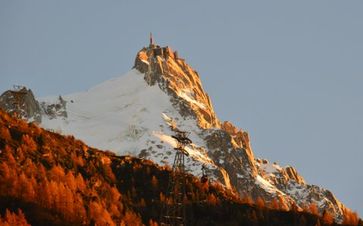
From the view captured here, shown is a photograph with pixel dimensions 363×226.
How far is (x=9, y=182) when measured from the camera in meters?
167

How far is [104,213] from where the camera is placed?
568 ft

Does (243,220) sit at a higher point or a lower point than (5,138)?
lower

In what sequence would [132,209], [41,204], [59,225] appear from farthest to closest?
[132,209] → [41,204] → [59,225]

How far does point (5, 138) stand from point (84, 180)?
20.7 meters

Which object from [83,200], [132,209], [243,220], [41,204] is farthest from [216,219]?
[41,204]

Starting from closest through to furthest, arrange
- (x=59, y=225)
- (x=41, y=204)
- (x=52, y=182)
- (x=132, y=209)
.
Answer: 1. (x=59, y=225)
2. (x=41, y=204)
3. (x=52, y=182)
4. (x=132, y=209)

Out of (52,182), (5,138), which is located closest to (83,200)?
(52,182)

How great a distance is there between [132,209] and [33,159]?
25.4 meters

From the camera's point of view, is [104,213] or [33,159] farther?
[33,159]

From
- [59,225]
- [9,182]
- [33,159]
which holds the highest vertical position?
[33,159]

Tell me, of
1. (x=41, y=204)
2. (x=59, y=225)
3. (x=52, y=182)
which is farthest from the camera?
(x=52, y=182)

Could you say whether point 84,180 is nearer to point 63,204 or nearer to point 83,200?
point 83,200

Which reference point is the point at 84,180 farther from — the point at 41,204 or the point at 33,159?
the point at 41,204

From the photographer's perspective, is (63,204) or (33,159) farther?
(33,159)
